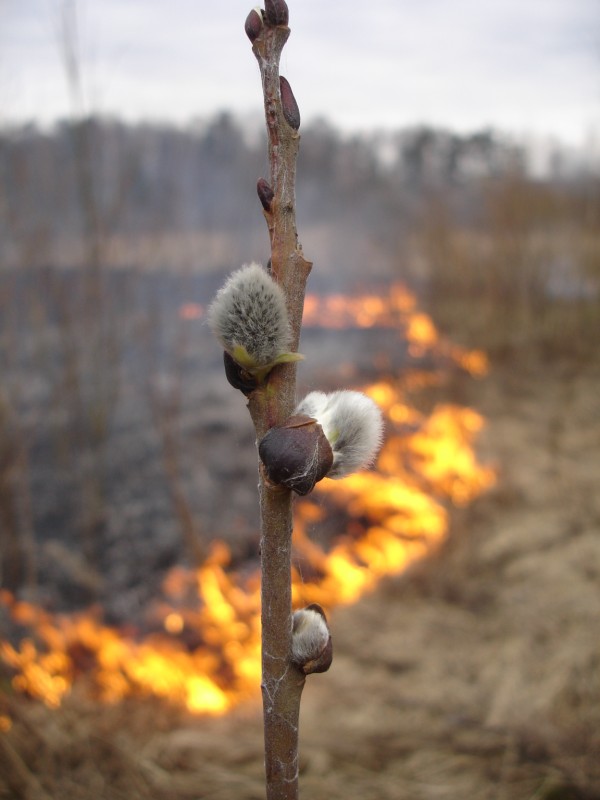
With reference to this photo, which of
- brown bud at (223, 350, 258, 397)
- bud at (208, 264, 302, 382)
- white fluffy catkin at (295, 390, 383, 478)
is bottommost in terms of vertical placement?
white fluffy catkin at (295, 390, 383, 478)

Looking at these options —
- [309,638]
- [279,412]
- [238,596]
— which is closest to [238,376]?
[279,412]

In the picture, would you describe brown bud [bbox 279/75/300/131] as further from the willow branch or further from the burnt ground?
the burnt ground

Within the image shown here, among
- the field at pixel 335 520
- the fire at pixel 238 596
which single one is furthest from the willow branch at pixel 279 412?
the fire at pixel 238 596

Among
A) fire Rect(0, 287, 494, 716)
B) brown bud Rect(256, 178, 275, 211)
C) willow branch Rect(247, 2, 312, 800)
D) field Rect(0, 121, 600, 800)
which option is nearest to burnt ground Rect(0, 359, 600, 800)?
field Rect(0, 121, 600, 800)

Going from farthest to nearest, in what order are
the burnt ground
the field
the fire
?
1. the fire
2. the field
3. the burnt ground

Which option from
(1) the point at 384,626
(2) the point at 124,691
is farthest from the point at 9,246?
(1) the point at 384,626

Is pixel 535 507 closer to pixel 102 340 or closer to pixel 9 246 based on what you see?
pixel 102 340

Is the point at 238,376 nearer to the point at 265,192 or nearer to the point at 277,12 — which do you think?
the point at 265,192
